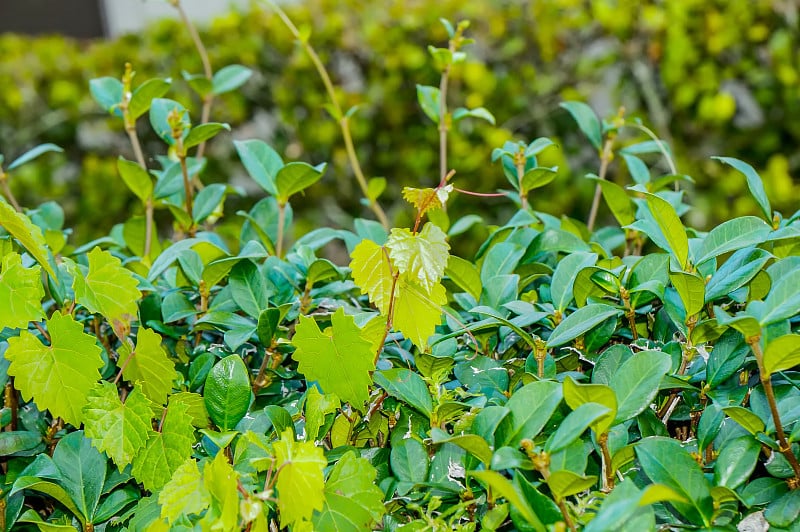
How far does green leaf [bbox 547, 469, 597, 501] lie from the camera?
68 cm

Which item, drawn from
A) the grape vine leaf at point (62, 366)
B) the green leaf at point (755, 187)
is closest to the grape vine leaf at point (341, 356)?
the grape vine leaf at point (62, 366)

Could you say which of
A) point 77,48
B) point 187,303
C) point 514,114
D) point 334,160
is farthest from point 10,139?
point 187,303

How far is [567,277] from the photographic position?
3.11 feet

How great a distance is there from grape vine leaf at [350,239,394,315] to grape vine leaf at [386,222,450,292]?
4 centimetres

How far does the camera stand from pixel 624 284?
3.00 feet

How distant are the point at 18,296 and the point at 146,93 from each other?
0.55 metres

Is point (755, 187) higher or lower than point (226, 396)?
higher

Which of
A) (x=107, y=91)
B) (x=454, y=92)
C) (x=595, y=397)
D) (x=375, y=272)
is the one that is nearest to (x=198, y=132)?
(x=107, y=91)

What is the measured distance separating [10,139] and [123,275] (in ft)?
11.9

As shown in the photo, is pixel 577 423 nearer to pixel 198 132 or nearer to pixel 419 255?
pixel 419 255

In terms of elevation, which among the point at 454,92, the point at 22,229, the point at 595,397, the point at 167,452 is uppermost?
the point at 22,229

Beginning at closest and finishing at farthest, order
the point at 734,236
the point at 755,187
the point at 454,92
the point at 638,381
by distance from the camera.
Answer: the point at 638,381, the point at 734,236, the point at 755,187, the point at 454,92

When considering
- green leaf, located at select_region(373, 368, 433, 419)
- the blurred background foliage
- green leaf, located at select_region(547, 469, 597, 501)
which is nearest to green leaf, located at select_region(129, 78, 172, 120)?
green leaf, located at select_region(373, 368, 433, 419)

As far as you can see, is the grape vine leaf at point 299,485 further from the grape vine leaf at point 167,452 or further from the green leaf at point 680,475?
the green leaf at point 680,475
